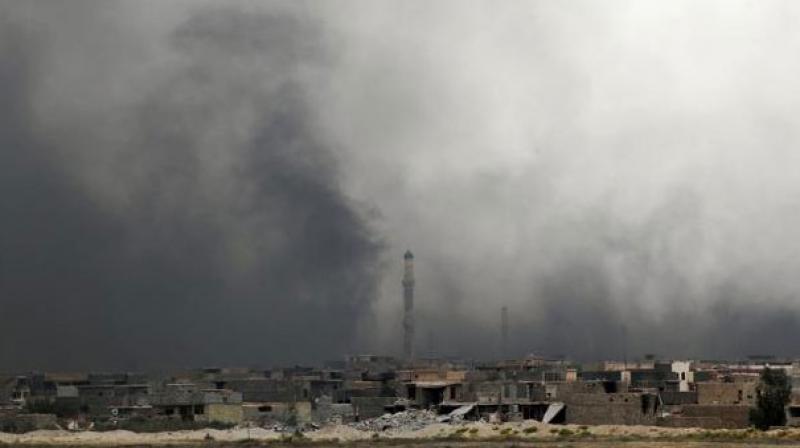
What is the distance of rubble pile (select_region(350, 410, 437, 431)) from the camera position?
10519 cm

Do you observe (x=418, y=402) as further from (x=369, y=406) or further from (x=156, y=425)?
(x=156, y=425)

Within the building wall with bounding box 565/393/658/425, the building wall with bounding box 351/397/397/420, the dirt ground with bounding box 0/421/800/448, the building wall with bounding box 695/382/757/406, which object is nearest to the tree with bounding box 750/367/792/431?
the dirt ground with bounding box 0/421/800/448

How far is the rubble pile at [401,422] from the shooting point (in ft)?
345

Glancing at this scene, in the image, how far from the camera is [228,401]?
118625 mm

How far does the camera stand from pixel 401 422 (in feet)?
351

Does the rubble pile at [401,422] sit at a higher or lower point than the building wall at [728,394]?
lower

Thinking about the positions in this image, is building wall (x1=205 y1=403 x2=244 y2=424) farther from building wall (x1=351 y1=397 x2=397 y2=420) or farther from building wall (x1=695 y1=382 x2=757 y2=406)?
building wall (x1=695 y1=382 x2=757 y2=406)

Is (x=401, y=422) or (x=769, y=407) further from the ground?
(x=769, y=407)

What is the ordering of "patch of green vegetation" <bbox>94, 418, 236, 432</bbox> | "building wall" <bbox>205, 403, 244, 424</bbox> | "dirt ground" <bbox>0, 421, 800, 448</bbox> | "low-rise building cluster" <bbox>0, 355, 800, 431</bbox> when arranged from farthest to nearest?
"building wall" <bbox>205, 403, 244, 424</bbox>, "patch of green vegetation" <bbox>94, 418, 236, 432</bbox>, "low-rise building cluster" <bbox>0, 355, 800, 431</bbox>, "dirt ground" <bbox>0, 421, 800, 448</bbox>

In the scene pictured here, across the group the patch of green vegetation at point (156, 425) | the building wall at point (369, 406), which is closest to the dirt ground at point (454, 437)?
the patch of green vegetation at point (156, 425)

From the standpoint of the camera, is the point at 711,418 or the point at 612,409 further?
the point at 612,409

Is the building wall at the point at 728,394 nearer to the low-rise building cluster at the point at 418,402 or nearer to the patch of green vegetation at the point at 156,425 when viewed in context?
the low-rise building cluster at the point at 418,402

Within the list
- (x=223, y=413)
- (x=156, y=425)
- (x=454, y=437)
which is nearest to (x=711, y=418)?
(x=454, y=437)

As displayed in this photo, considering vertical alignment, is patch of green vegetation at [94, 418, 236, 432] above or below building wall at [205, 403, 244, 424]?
below
